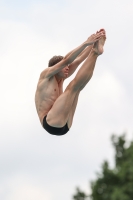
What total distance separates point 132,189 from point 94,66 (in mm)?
37104

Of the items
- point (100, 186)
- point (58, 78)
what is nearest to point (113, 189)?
point (100, 186)

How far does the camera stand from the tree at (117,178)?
186 ft

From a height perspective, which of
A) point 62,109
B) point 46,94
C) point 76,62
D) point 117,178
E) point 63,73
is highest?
point 117,178

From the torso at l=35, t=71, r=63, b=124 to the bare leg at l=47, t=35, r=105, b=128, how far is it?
27 cm

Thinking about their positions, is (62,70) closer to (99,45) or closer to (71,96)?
(71,96)

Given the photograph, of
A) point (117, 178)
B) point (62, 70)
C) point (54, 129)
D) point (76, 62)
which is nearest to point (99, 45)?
point (62, 70)

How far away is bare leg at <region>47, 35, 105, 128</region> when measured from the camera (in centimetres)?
2169

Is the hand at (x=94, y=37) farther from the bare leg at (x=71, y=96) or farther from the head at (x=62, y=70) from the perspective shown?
the head at (x=62, y=70)

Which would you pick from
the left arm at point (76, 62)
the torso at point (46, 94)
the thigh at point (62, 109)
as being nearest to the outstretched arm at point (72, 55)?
the torso at point (46, 94)

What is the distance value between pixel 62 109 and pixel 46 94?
0.62 meters

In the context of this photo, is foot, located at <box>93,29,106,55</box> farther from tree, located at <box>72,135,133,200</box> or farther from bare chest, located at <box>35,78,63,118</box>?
tree, located at <box>72,135,133,200</box>

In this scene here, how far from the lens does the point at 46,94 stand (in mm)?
22375

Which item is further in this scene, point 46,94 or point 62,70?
point 62,70

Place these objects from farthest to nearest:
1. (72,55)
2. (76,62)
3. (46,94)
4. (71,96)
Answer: (76,62), (46,94), (71,96), (72,55)
